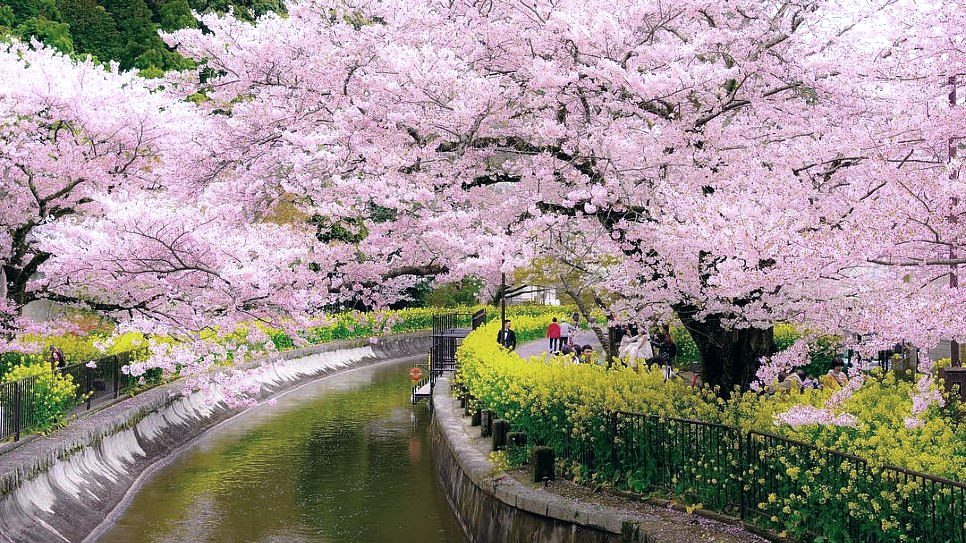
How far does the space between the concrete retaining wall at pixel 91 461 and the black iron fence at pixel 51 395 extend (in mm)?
342

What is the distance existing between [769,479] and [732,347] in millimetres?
5204

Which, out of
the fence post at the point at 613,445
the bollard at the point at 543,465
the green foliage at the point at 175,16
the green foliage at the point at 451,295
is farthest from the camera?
the green foliage at the point at 451,295

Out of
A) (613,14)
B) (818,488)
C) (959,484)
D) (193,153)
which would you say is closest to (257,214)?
(193,153)

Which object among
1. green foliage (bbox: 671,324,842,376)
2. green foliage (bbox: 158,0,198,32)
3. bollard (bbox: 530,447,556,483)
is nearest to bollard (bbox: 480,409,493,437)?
bollard (bbox: 530,447,556,483)

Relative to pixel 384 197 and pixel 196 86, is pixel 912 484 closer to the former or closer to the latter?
pixel 384 197

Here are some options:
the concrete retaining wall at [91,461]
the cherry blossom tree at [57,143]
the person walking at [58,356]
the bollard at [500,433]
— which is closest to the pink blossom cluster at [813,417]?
the bollard at [500,433]

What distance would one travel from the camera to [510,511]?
43.8 ft

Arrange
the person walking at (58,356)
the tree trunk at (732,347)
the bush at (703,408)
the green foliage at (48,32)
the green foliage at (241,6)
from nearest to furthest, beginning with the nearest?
the bush at (703,408) < the tree trunk at (732,347) < the person walking at (58,356) < the green foliage at (48,32) < the green foliage at (241,6)

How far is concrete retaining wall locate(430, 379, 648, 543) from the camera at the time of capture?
37.2 ft

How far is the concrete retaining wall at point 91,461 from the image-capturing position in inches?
537

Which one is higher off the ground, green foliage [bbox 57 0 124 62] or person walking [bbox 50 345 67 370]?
green foliage [bbox 57 0 124 62]

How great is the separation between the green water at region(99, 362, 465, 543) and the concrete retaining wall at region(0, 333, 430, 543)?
43 centimetres

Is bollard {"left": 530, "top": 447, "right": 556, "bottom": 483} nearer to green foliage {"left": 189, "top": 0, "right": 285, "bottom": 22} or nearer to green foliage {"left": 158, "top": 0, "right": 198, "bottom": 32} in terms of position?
green foliage {"left": 158, "top": 0, "right": 198, "bottom": 32}

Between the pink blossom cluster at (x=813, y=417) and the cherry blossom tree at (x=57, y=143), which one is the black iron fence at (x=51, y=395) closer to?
the cherry blossom tree at (x=57, y=143)
